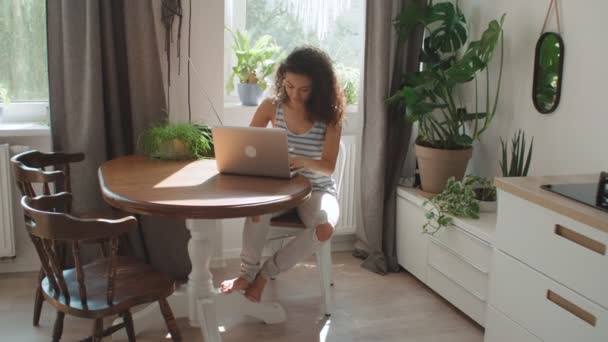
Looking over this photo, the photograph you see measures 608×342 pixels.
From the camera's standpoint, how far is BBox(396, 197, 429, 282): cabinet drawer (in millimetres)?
2980

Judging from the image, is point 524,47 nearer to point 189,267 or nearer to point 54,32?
point 189,267

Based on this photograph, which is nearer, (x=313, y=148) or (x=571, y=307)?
Result: (x=571, y=307)

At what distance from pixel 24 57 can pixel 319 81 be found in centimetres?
148

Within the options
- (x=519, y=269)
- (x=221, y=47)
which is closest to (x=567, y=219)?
(x=519, y=269)

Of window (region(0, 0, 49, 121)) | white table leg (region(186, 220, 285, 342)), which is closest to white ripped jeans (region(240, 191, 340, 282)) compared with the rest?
white table leg (region(186, 220, 285, 342))

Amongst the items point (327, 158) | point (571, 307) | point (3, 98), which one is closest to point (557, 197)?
point (571, 307)

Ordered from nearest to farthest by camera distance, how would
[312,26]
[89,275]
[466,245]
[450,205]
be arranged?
[89,275] < [466,245] < [450,205] < [312,26]

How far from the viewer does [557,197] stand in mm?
1892

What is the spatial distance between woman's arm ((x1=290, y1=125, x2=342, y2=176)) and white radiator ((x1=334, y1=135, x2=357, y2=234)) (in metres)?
0.75

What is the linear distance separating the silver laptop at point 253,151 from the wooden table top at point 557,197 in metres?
0.79

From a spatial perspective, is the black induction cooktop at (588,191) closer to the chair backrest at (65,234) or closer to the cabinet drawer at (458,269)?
the cabinet drawer at (458,269)

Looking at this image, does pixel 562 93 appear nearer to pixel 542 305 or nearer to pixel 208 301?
pixel 542 305

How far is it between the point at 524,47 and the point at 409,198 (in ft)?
3.02

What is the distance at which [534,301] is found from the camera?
6.55 feet
